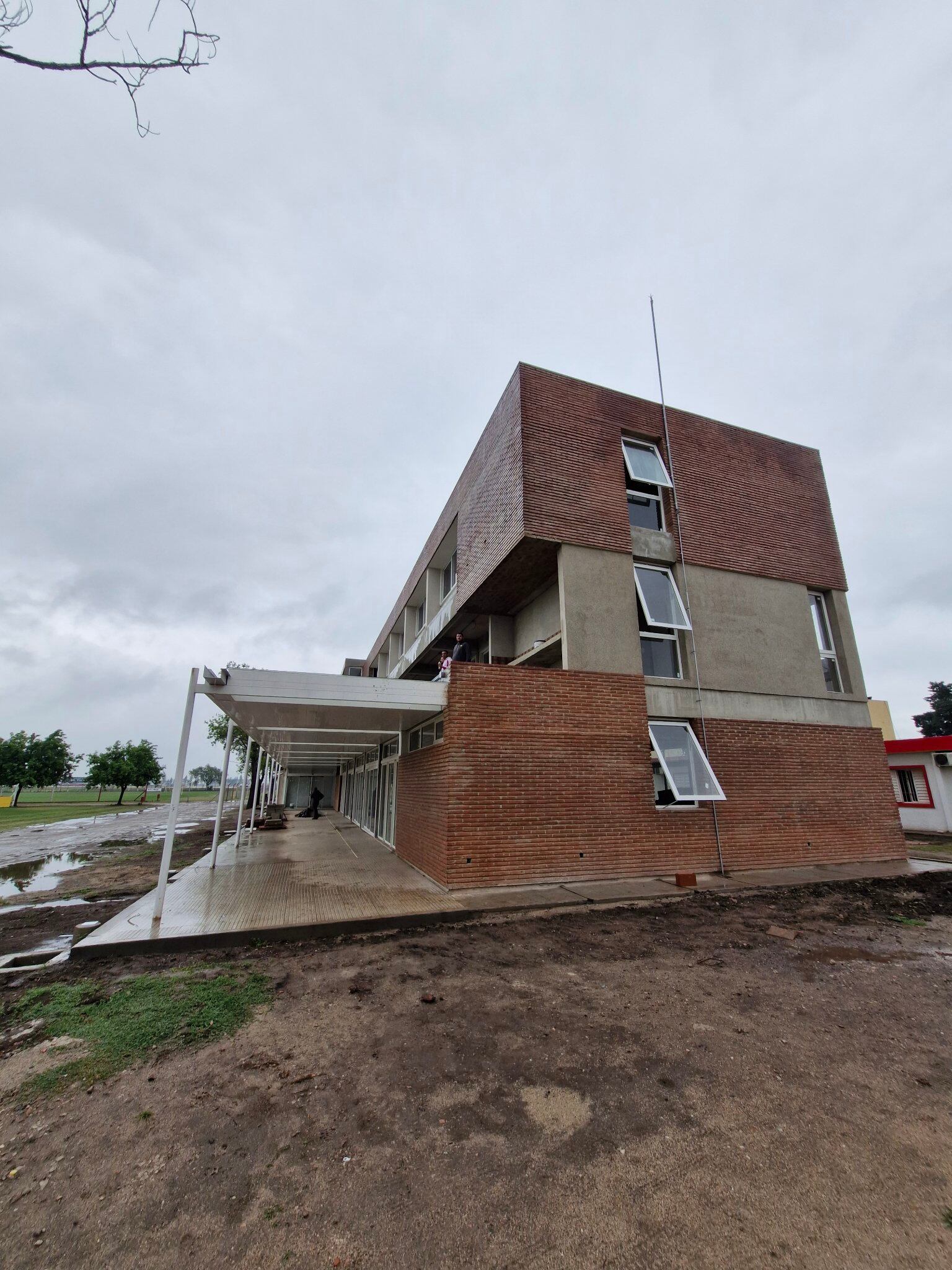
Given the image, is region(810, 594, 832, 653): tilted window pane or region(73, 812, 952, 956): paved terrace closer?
region(73, 812, 952, 956): paved terrace

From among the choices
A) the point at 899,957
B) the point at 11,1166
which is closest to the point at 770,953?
the point at 899,957

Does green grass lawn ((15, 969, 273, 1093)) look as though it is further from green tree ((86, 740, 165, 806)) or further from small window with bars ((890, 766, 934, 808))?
green tree ((86, 740, 165, 806))

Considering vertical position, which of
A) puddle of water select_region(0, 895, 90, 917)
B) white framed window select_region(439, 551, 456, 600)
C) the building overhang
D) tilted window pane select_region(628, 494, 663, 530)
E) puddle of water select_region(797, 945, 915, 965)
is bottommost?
puddle of water select_region(797, 945, 915, 965)

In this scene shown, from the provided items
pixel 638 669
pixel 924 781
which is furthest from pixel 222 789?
pixel 924 781

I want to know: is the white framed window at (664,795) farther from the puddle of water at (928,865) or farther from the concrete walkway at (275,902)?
the puddle of water at (928,865)

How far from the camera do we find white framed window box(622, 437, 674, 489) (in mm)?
11227

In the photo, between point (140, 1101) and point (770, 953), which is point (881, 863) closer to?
point (770, 953)

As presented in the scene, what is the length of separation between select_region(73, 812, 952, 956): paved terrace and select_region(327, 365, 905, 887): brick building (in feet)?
1.52

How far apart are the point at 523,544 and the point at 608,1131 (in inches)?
326

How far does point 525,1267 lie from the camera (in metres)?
1.98

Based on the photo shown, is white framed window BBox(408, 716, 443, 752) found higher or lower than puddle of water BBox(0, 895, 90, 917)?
higher

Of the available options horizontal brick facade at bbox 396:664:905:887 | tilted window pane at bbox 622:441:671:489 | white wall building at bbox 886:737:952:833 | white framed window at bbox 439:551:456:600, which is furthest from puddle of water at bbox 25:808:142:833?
white wall building at bbox 886:737:952:833

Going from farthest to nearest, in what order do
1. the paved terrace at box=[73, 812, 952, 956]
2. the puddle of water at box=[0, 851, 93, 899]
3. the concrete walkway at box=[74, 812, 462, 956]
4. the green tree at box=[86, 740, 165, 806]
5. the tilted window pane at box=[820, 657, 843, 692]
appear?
1. the green tree at box=[86, 740, 165, 806]
2. the tilted window pane at box=[820, 657, 843, 692]
3. the puddle of water at box=[0, 851, 93, 899]
4. the paved terrace at box=[73, 812, 952, 956]
5. the concrete walkway at box=[74, 812, 462, 956]

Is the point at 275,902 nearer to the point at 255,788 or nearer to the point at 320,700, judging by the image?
the point at 320,700
